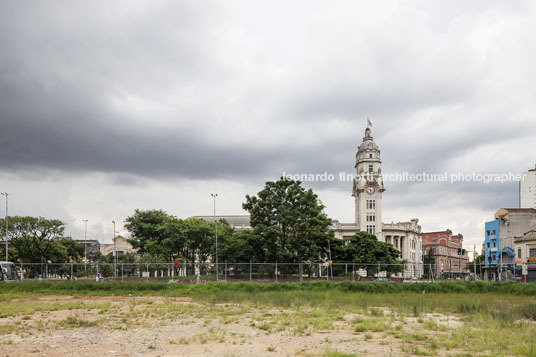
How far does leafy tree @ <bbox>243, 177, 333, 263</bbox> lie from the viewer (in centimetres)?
5303

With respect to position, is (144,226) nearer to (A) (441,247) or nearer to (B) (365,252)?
(B) (365,252)

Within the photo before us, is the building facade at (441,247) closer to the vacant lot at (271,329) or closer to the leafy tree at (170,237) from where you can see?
the leafy tree at (170,237)

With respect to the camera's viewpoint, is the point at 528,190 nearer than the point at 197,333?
No

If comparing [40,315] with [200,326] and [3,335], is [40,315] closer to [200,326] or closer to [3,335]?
[3,335]

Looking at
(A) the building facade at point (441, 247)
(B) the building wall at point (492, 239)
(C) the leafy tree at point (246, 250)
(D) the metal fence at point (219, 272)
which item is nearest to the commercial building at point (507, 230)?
(B) the building wall at point (492, 239)

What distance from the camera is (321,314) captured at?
Answer: 2216cm

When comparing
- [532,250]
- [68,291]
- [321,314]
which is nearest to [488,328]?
[321,314]

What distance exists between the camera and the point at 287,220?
52.9 metres

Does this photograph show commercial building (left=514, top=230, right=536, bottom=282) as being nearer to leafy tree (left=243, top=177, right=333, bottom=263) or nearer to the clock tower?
leafy tree (left=243, top=177, right=333, bottom=263)

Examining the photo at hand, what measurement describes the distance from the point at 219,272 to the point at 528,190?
270 ft

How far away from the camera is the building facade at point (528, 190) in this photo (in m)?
96.4

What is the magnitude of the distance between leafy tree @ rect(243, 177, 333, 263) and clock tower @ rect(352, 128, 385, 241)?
49.6 metres

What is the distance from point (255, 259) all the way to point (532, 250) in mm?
42269

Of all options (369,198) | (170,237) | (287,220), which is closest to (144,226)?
(170,237)
